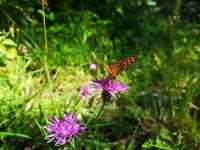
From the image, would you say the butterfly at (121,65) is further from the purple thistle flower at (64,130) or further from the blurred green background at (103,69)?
the blurred green background at (103,69)

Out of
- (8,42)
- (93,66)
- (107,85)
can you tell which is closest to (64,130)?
(107,85)

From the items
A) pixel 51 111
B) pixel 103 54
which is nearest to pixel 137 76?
pixel 103 54

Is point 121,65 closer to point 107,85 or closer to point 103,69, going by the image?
point 107,85

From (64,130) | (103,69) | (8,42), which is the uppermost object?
(8,42)

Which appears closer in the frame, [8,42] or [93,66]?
[8,42]

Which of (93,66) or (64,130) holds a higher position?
(93,66)

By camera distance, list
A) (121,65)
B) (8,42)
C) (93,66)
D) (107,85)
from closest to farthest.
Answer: (121,65) < (107,85) < (8,42) < (93,66)

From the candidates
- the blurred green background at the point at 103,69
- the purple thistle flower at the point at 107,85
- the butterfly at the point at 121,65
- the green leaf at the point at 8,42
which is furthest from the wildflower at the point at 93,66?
the butterfly at the point at 121,65
